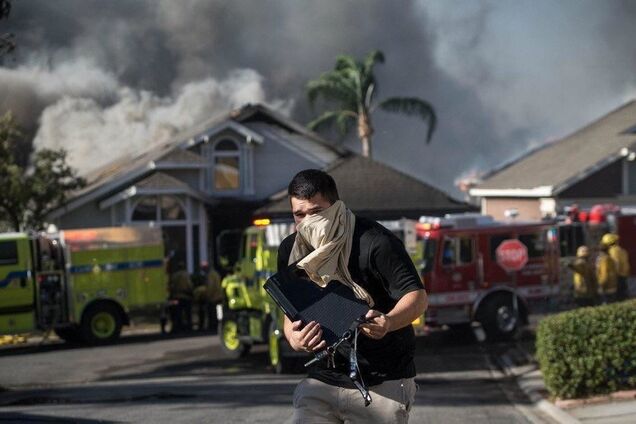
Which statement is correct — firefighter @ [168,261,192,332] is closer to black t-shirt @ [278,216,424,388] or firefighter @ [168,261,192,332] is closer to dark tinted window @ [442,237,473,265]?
dark tinted window @ [442,237,473,265]

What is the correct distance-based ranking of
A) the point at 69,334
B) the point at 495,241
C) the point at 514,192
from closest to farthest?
the point at 495,241
the point at 69,334
the point at 514,192

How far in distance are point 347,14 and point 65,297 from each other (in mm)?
34721

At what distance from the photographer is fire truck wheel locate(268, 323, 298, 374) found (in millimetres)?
15782

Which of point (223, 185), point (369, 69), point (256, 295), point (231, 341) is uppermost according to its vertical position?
point (369, 69)

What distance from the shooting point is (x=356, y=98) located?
4134 cm

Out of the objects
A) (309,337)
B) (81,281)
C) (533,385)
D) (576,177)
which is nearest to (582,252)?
(533,385)

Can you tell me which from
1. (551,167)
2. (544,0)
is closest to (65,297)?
(551,167)

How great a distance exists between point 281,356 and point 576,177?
17460 millimetres

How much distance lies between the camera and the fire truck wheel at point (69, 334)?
2283 cm

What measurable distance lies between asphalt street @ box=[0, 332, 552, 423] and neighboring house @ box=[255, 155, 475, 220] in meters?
9.64

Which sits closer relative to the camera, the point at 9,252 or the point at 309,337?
the point at 309,337

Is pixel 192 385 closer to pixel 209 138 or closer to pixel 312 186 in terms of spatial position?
pixel 312 186

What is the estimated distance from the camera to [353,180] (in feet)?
106

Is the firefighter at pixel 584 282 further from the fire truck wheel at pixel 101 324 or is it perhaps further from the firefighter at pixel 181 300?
the fire truck wheel at pixel 101 324
